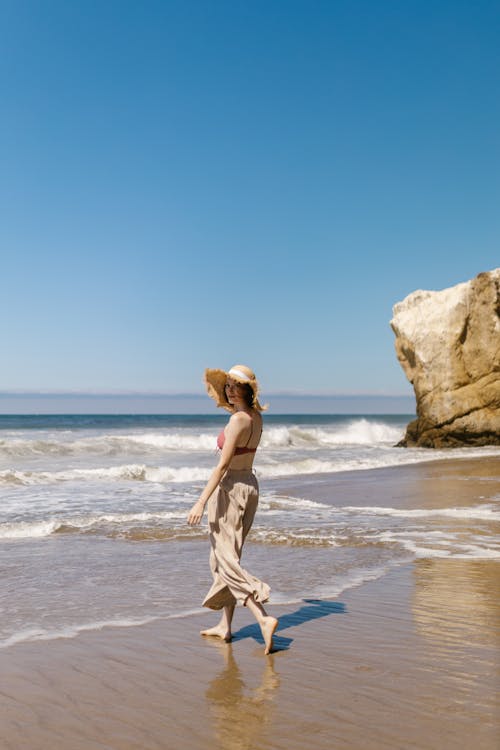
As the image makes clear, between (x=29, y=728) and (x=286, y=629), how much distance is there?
2.28 meters

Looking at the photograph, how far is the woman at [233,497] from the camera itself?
4.99m

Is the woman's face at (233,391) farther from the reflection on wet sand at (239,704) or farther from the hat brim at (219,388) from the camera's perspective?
the reflection on wet sand at (239,704)

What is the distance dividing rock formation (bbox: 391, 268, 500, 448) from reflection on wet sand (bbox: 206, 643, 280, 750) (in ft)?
78.5

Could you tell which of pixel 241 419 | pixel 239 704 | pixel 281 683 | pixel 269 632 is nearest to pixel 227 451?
pixel 241 419

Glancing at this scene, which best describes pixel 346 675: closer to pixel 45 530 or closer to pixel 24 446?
pixel 45 530

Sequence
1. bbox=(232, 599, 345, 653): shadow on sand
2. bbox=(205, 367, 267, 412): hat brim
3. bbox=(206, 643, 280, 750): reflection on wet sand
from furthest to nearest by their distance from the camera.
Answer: bbox=(205, 367, 267, 412): hat brim
bbox=(232, 599, 345, 653): shadow on sand
bbox=(206, 643, 280, 750): reflection on wet sand

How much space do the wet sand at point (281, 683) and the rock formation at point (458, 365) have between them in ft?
72.0

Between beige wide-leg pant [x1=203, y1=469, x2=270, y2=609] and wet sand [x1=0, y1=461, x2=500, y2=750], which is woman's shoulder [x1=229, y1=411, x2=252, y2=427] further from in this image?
wet sand [x1=0, y1=461, x2=500, y2=750]

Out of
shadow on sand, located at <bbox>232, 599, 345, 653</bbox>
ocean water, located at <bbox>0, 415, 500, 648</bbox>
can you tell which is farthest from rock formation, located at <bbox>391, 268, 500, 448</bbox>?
shadow on sand, located at <bbox>232, 599, 345, 653</bbox>

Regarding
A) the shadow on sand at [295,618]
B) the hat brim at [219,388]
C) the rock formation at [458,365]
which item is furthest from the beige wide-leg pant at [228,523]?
the rock formation at [458,365]

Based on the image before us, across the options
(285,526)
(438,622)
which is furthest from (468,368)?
(438,622)

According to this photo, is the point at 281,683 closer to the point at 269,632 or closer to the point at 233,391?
the point at 269,632

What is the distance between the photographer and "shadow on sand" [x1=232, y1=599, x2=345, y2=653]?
16.6 ft

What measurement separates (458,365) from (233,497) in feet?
79.5
